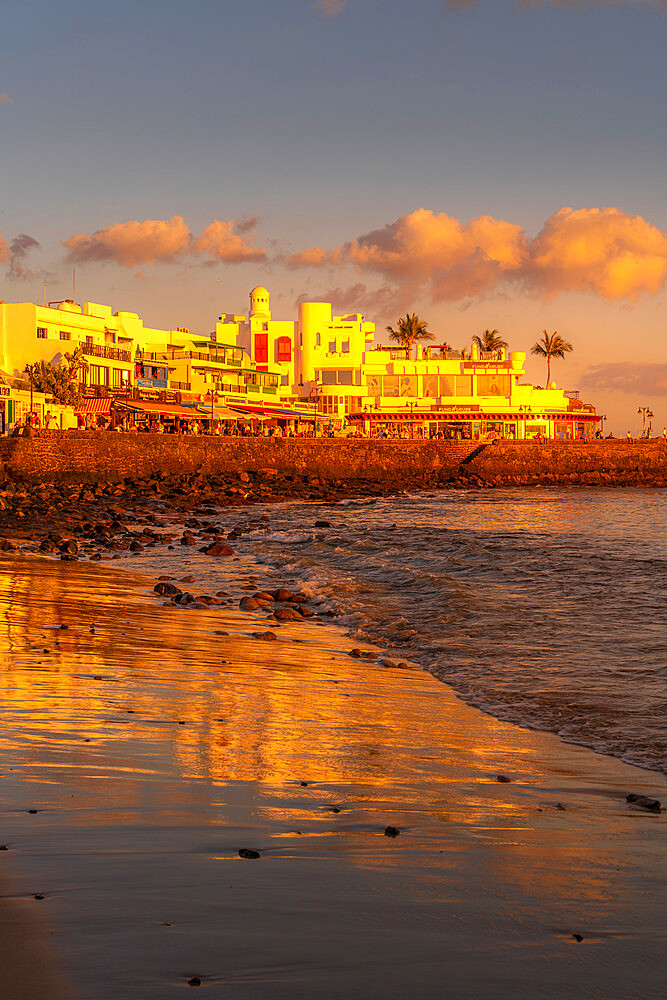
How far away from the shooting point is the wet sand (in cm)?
317

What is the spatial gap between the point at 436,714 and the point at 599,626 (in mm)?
5486

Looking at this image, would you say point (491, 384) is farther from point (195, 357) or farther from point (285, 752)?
point (285, 752)

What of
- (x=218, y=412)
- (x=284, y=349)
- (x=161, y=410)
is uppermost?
(x=284, y=349)

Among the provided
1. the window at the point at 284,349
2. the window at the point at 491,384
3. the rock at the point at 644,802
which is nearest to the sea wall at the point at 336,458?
the window at the point at 491,384

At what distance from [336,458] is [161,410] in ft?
49.8

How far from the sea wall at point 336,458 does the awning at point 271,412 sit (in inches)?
712

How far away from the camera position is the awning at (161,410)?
2844 inches

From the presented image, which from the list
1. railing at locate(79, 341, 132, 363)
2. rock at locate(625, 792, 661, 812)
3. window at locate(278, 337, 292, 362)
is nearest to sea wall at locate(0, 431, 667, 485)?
railing at locate(79, 341, 132, 363)

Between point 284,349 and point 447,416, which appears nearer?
point 447,416

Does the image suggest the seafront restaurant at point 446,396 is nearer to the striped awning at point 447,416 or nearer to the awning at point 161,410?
the striped awning at point 447,416

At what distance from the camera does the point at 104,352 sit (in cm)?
8288

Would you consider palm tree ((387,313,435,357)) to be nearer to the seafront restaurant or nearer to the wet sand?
the seafront restaurant

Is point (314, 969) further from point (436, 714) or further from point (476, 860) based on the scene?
point (436, 714)

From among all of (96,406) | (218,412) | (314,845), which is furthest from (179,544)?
(218,412)
